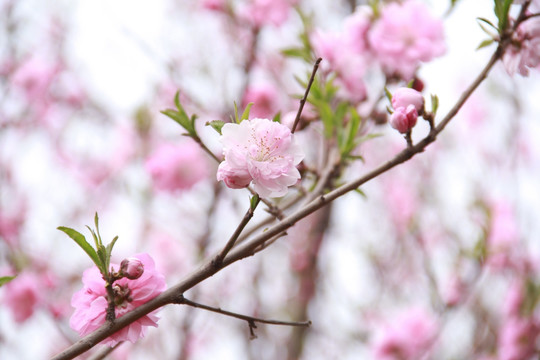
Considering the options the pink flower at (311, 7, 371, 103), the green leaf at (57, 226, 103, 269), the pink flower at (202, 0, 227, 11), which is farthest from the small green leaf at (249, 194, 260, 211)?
the pink flower at (202, 0, 227, 11)

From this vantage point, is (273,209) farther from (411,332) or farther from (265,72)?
(265,72)

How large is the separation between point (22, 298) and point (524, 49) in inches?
105

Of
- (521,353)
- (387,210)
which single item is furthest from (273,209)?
(387,210)

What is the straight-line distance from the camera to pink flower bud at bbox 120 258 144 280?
2.99 feet

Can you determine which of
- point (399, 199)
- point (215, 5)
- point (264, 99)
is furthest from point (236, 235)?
point (399, 199)

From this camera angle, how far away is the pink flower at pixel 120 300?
92 cm

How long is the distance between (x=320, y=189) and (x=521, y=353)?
1.59 meters

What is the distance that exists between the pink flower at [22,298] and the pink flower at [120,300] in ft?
6.67

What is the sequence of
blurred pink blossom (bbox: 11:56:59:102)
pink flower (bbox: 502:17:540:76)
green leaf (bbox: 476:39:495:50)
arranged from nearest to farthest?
pink flower (bbox: 502:17:540:76)
green leaf (bbox: 476:39:495:50)
blurred pink blossom (bbox: 11:56:59:102)

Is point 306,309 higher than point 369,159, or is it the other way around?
point 369,159

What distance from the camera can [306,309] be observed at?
146 inches

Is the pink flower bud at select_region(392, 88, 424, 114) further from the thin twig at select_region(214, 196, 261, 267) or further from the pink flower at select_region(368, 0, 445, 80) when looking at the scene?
the pink flower at select_region(368, 0, 445, 80)

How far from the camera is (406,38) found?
1.71 metres

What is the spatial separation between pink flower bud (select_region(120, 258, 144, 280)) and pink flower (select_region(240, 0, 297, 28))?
7.29 ft
